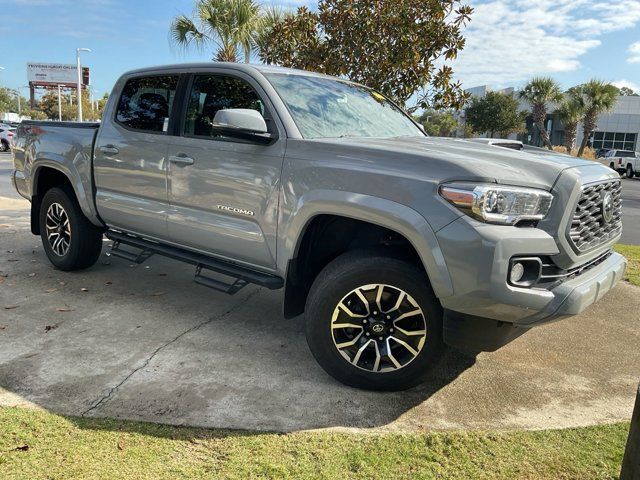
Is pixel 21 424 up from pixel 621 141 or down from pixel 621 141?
down

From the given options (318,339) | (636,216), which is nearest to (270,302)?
(318,339)

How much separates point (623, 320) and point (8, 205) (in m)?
10.2

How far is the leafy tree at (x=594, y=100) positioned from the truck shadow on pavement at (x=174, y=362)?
36.4m

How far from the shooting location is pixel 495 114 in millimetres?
47875

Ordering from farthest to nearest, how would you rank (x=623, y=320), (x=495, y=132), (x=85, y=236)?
(x=495, y=132), (x=85, y=236), (x=623, y=320)

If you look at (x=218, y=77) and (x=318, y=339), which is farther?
(x=218, y=77)

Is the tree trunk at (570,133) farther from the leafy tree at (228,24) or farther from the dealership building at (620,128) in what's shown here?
the leafy tree at (228,24)

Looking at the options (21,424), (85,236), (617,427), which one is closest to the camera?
(21,424)

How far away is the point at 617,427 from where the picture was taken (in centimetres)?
304

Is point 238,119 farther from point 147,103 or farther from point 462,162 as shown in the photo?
point 147,103

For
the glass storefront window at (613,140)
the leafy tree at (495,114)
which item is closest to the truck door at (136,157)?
the leafy tree at (495,114)

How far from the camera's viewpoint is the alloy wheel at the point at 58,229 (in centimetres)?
546

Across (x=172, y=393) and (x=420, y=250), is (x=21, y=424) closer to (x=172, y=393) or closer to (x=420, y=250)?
(x=172, y=393)

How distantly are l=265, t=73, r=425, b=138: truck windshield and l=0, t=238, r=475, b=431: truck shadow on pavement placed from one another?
5.30 feet
